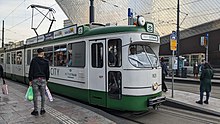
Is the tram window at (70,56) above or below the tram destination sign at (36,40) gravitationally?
below

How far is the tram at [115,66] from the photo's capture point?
23.2 feet

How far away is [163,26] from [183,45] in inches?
209

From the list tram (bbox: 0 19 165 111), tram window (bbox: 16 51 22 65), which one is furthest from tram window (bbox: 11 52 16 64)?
tram (bbox: 0 19 165 111)

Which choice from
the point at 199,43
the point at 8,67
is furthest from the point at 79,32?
the point at 199,43

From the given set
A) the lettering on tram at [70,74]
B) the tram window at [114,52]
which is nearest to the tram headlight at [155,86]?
the tram window at [114,52]

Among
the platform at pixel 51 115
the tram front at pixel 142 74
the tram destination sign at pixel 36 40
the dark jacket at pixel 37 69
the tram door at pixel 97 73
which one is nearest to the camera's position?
the platform at pixel 51 115

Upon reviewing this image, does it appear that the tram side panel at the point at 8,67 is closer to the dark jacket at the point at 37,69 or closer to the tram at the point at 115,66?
the tram at the point at 115,66

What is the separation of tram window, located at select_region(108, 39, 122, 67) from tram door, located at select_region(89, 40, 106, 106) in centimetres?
24

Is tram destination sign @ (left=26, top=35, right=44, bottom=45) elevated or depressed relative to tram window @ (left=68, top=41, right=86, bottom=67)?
elevated

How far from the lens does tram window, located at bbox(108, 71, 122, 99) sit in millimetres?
7234

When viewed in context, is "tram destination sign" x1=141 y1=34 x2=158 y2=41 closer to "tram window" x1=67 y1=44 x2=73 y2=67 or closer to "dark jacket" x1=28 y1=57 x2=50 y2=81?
"dark jacket" x1=28 y1=57 x2=50 y2=81

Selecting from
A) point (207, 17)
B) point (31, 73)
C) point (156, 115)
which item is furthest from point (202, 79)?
point (207, 17)

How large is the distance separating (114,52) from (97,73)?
0.98 m

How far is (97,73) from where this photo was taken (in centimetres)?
784
